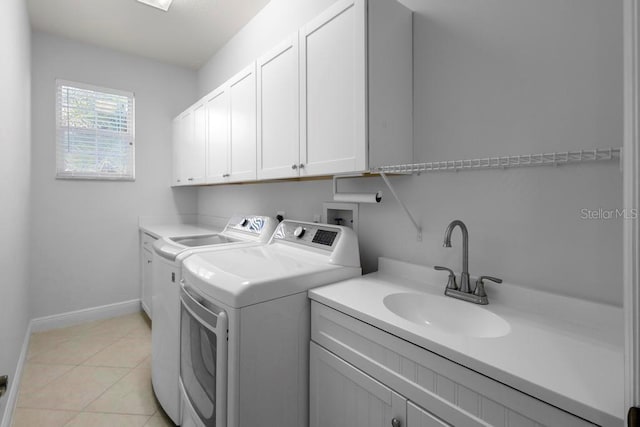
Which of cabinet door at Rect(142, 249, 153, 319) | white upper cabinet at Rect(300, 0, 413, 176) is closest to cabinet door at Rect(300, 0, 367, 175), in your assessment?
white upper cabinet at Rect(300, 0, 413, 176)

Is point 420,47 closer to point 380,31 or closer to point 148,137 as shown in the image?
point 380,31

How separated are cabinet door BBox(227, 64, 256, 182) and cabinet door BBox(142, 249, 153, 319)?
1.30 metres

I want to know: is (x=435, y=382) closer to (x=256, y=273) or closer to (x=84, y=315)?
(x=256, y=273)

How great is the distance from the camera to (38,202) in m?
2.80

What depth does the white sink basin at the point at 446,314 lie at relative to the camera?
1057 mm

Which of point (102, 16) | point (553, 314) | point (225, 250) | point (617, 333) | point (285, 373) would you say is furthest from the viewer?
point (102, 16)

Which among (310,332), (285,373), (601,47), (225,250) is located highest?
(601,47)

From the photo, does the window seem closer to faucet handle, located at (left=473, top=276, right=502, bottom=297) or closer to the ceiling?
the ceiling

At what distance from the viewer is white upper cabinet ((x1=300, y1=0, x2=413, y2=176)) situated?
1251mm

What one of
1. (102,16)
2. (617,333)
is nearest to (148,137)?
(102,16)

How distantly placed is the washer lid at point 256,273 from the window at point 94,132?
7.46 feet

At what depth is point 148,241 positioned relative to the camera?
2898 millimetres

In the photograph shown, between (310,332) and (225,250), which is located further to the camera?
(225,250)

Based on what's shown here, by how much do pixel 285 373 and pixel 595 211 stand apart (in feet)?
3.98
